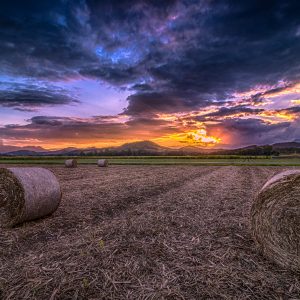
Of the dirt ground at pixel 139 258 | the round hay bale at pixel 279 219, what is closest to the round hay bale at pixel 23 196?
the dirt ground at pixel 139 258

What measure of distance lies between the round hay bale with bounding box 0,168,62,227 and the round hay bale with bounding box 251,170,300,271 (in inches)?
246

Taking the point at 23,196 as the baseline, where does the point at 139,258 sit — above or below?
below

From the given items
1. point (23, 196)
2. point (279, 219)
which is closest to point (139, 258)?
point (279, 219)

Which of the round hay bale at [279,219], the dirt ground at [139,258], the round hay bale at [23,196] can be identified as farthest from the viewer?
the round hay bale at [23,196]

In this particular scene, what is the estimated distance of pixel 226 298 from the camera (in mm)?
4531

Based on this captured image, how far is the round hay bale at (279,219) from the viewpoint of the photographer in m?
Answer: 5.93

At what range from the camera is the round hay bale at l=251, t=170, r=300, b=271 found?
5.93m

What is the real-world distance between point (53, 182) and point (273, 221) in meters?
7.03

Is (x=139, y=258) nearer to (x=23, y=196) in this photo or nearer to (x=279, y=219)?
(x=279, y=219)

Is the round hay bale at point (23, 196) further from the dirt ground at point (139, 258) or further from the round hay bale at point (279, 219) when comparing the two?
the round hay bale at point (279, 219)

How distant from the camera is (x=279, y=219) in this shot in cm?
623

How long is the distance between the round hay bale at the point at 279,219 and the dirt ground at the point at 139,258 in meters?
0.32

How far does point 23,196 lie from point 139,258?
431 centimetres

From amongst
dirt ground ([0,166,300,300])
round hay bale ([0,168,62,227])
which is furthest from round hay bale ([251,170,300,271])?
round hay bale ([0,168,62,227])
